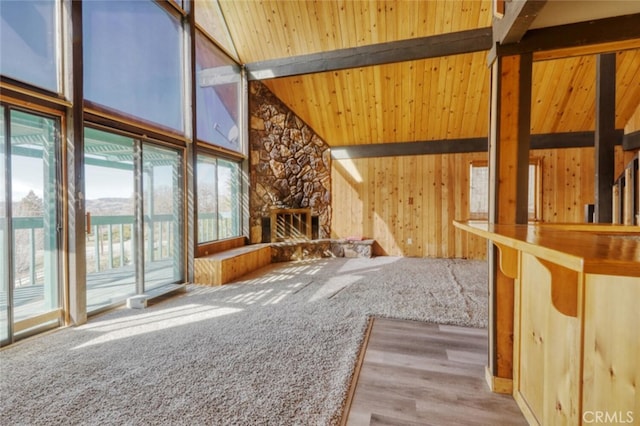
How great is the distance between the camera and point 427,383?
6.03 feet

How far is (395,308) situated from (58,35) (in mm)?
4162

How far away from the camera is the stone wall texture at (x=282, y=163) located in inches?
223

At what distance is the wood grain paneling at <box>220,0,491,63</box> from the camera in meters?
3.90

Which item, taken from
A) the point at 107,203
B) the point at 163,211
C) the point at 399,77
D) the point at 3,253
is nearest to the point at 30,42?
the point at 107,203

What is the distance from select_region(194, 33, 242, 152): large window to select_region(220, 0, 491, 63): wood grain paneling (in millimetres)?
549

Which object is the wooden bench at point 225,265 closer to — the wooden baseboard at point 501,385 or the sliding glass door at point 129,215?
the sliding glass door at point 129,215

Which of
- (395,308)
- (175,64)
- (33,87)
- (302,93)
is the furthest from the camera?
(302,93)

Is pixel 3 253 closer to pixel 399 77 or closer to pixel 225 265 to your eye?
pixel 225 265

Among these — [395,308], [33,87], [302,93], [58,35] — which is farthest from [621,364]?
[302,93]

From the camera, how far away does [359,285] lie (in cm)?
406

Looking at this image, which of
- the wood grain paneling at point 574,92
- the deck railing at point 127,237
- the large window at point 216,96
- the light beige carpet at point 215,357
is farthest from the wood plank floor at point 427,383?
the wood grain paneling at point 574,92

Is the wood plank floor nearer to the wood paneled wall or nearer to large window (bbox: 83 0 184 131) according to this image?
large window (bbox: 83 0 184 131)

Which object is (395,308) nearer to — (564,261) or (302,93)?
(564,261)

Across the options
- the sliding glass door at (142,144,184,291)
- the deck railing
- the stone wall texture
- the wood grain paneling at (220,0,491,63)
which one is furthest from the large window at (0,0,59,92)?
the stone wall texture
